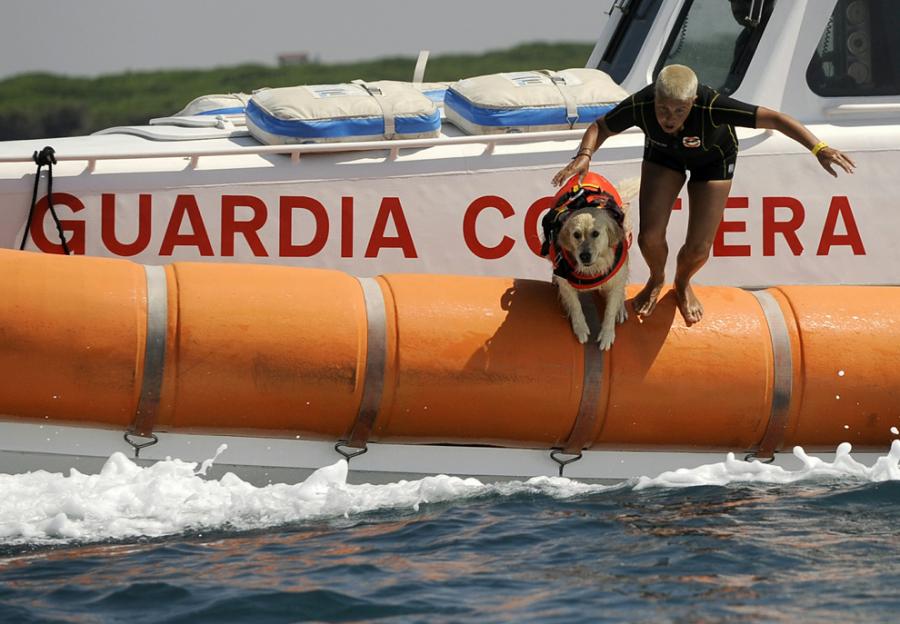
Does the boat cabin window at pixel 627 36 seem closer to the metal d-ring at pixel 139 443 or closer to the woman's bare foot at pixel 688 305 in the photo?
the woman's bare foot at pixel 688 305

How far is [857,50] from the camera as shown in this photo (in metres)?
7.20

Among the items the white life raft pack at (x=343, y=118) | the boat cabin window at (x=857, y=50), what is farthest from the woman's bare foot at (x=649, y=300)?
the boat cabin window at (x=857, y=50)

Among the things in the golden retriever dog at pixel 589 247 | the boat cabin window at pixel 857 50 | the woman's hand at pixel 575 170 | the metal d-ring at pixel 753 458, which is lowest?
the metal d-ring at pixel 753 458

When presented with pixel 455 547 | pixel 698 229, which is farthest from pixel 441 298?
pixel 455 547

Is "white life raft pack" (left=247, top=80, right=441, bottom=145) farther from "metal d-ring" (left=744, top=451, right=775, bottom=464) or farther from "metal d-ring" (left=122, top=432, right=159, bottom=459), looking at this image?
"metal d-ring" (left=744, top=451, right=775, bottom=464)

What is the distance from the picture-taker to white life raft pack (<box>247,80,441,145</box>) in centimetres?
670

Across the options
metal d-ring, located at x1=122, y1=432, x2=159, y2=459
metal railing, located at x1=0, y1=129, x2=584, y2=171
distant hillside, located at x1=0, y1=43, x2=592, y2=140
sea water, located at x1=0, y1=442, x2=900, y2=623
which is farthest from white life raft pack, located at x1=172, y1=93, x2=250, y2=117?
distant hillside, located at x1=0, y1=43, x2=592, y2=140

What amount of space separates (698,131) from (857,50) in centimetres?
176

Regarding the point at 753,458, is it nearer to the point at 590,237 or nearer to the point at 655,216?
the point at 655,216

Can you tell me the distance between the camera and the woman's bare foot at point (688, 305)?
6.08m

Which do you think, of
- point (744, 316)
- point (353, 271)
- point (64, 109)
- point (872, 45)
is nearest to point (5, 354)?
point (353, 271)

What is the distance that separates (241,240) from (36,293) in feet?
3.99

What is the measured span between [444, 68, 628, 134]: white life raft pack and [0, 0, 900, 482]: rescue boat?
9cm

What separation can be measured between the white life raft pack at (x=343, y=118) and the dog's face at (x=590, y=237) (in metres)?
1.28
